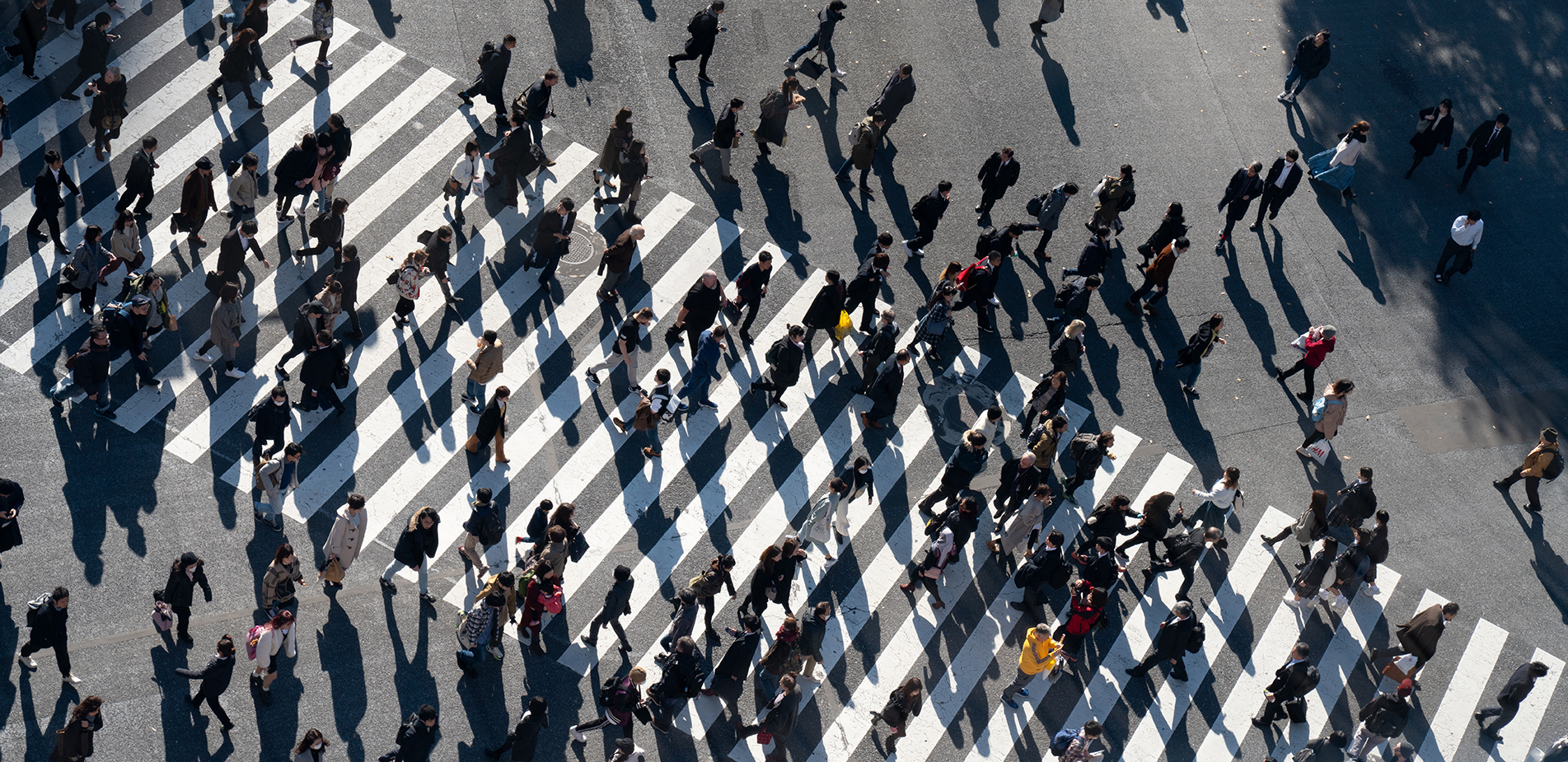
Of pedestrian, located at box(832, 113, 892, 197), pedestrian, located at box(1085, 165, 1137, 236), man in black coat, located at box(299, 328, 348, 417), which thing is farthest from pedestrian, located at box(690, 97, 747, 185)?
man in black coat, located at box(299, 328, 348, 417)

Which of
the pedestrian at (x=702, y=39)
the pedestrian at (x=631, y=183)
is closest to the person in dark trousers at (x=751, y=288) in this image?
the pedestrian at (x=631, y=183)

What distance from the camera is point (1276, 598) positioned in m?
19.8

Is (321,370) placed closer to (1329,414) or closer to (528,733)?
(528,733)

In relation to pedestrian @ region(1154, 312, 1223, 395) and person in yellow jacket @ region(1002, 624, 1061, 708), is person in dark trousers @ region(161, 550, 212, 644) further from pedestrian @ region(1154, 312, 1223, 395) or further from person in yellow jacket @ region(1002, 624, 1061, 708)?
pedestrian @ region(1154, 312, 1223, 395)

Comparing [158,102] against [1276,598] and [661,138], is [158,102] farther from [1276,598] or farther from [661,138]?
[1276,598]

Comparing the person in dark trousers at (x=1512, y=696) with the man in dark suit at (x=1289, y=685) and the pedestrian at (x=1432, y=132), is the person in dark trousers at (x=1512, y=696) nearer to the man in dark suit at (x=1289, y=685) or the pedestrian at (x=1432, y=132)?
the man in dark suit at (x=1289, y=685)

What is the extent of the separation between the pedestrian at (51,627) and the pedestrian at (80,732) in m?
1.01

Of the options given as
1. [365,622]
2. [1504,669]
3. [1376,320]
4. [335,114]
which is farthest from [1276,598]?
[335,114]

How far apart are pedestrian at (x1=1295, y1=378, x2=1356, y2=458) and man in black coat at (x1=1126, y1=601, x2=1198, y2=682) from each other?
14.1 feet

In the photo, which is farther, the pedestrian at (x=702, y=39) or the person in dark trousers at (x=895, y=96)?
the pedestrian at (x=702, y=39)

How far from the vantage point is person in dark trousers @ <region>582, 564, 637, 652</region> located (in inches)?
663

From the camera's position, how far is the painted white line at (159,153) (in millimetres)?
20469

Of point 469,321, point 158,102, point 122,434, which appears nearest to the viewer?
point 122,434

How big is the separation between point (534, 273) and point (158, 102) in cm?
Answer: 705
